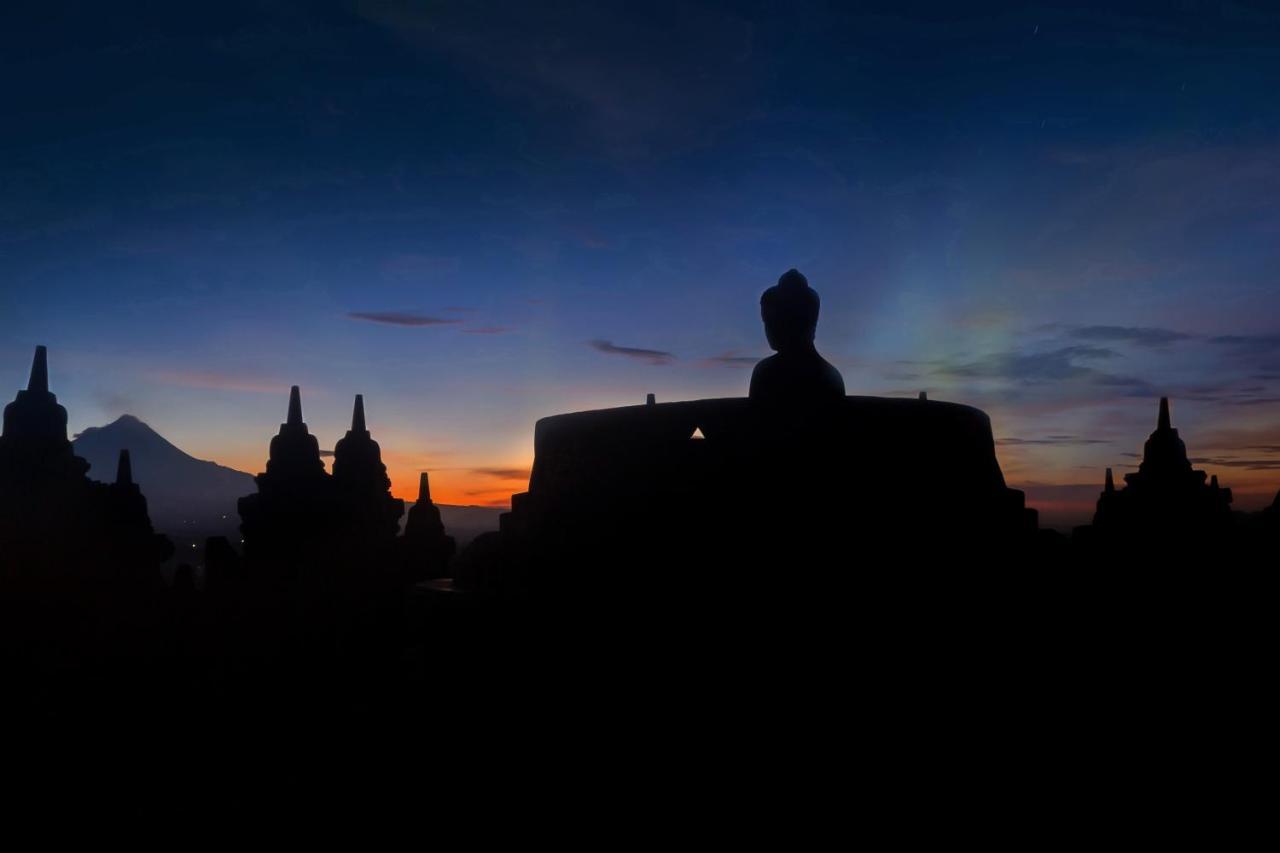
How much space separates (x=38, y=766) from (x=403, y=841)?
35.6 feet

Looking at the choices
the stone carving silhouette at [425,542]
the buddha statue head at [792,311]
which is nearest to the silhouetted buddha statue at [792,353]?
the buddha statue head at [792,311]

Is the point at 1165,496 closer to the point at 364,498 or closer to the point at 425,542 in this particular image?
the point at 425,542

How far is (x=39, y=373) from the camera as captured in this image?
15.2 meters

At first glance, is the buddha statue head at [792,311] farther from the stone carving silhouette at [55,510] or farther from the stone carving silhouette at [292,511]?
the stone carving silhouette at [292,511]

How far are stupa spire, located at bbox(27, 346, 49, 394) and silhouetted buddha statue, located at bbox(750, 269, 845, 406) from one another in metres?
15.2

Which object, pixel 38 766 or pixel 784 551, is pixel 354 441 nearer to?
pixel 38 766

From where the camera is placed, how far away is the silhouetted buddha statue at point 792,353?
5691mm

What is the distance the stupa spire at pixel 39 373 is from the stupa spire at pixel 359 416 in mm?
6861

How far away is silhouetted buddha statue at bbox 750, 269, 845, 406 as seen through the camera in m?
5.69

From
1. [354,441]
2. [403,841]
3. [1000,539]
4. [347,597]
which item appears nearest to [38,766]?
[347,597]

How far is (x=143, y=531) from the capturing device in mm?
15680

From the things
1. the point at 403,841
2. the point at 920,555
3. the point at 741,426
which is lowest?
the point at 403,841

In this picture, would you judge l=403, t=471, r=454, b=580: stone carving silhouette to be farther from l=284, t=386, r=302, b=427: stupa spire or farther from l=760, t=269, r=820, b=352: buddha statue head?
l=760, t=269, r=820, b=352: buddha statue head

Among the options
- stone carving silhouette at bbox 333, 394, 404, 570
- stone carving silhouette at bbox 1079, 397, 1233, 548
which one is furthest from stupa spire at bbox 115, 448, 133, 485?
stone carving silhouette at bbox 1079, 397, 1233, 548
